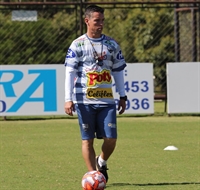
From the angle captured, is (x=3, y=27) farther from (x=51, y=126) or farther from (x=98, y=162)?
(x=98, y=162)

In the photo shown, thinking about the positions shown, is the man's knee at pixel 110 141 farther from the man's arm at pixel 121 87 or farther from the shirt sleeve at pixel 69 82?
the shirt sleeve at pixel 69 82

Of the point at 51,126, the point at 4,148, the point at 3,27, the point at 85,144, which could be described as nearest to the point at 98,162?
the point at 85,144

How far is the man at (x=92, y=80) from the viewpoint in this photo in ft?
26.7

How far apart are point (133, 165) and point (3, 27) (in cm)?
1823

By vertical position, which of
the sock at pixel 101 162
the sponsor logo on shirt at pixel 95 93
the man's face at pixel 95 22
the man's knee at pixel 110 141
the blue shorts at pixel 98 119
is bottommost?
the sock at pixel 101 162

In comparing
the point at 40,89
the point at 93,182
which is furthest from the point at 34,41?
the point at 93,182

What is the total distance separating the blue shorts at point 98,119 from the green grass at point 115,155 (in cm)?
66

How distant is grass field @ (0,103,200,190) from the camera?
8.80 meters

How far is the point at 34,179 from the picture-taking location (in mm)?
9039

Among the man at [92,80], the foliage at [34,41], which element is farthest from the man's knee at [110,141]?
the foliage at [34,41]

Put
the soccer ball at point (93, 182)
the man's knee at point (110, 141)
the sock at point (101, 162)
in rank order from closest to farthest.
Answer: the soccer ball at point (93, 182) → the man's knee at point (110, 141) → the sock at point (101, 162)

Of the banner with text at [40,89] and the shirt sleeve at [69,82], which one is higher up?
the shirt sleeve at [69,82]

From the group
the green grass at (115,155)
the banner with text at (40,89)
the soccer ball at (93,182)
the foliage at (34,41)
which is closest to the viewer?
the soccer ball at (93,182)

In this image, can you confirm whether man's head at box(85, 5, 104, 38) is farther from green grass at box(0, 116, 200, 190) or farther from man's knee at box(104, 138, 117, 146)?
green grass at box(0, 116, 200, 190)
